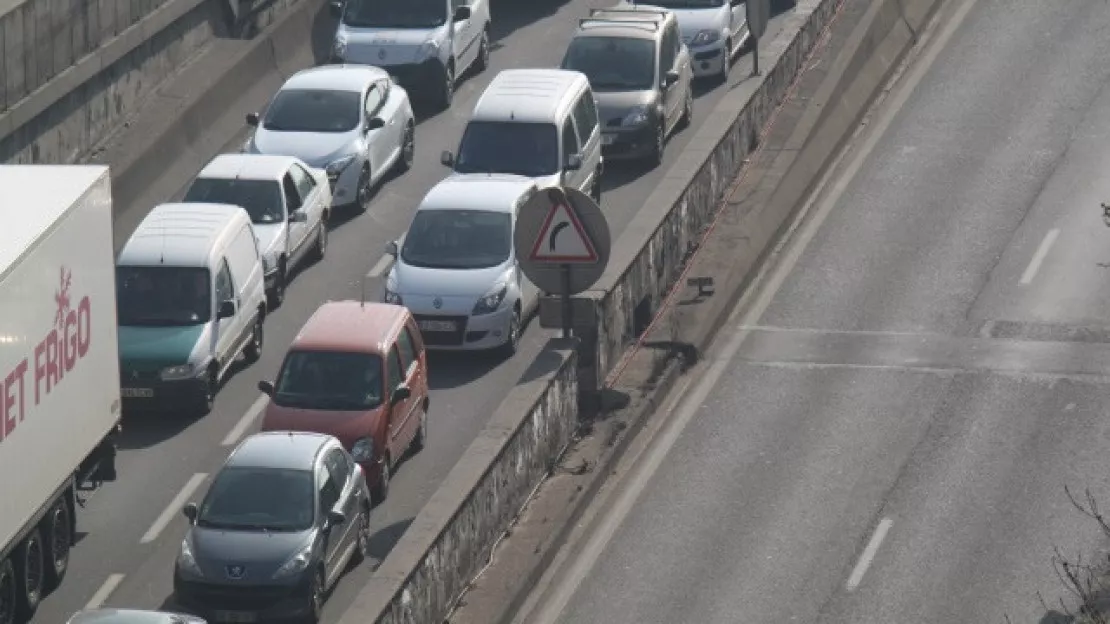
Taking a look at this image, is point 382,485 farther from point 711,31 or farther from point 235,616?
point 711,31

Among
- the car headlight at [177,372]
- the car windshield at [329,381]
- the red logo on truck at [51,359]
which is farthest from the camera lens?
the car headlight at [177,372]

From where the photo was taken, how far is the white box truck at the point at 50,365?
24984mm

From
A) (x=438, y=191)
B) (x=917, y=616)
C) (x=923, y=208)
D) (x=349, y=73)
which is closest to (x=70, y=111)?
(x=349, y=73)

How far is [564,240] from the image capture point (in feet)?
93.8

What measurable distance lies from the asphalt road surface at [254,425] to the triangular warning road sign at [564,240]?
2658mm

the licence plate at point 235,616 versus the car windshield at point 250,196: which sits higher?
the car windshield at point 250,196

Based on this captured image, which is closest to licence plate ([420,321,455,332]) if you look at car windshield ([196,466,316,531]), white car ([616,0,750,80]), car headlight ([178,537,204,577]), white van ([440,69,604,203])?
white van ([440,69,604,203])

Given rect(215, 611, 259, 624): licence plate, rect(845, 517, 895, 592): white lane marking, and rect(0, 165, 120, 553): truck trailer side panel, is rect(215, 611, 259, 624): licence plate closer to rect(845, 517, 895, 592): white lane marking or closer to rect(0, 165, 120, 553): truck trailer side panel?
rect(0, 165, 120, 553): truck trailer side panel

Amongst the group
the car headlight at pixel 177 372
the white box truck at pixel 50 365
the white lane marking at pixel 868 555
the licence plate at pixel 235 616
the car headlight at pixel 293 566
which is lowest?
the white lane marking at pixel 868 555

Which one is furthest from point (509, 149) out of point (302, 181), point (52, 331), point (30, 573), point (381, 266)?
point (30, 573)

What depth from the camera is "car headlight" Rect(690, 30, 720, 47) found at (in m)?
42.9

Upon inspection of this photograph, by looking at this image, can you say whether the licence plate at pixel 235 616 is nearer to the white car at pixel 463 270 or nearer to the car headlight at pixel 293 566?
the car headlight at pixel 293 566

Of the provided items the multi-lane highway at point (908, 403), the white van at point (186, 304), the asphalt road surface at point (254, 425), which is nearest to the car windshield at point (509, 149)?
the asphalt road surface at point (254, 425)

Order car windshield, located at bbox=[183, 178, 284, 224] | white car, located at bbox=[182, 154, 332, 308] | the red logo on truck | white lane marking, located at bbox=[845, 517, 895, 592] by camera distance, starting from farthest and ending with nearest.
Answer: car windshield, located at bbox=[183, 178, 284, 224] < white car, located at bbox=[182, 154, 332, 308] < white lane marking, located at bbox=[845, 517, 895, 592] < the red logo on truck
